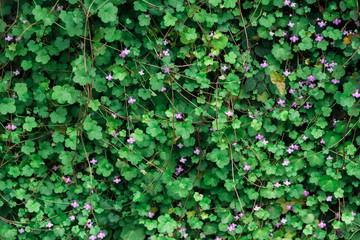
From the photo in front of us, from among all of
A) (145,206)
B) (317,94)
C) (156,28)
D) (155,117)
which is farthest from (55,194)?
(317,94)

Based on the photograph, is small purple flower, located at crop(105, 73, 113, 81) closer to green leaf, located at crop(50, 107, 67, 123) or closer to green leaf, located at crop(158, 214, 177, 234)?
green leaf, located at crop(50, 107, 67, 123)

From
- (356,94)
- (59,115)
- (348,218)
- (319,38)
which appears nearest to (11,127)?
(59,115)

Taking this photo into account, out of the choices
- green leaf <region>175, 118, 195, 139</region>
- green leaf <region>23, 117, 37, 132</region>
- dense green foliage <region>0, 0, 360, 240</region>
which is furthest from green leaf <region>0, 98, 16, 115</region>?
green leaf <region>175, 118, 195, 139</region>

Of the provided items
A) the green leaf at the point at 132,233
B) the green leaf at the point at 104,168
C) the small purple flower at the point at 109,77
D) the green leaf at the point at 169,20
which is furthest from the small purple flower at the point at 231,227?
the green leaf at the point at 169,20

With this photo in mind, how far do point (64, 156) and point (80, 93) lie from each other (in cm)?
59

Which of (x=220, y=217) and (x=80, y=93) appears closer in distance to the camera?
(x=80, y=93)

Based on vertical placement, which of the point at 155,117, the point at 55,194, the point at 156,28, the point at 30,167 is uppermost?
the point at 156,28

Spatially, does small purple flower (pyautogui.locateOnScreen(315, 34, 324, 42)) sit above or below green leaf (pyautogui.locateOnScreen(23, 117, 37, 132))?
above

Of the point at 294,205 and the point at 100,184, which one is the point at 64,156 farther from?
the point at 294,205

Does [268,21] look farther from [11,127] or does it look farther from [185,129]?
[11,127]

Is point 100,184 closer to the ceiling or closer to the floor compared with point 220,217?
closer to the ceiling

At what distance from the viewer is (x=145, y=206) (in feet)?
10.9

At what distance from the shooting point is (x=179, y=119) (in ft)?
10.7

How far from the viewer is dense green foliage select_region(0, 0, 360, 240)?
3080 mm
